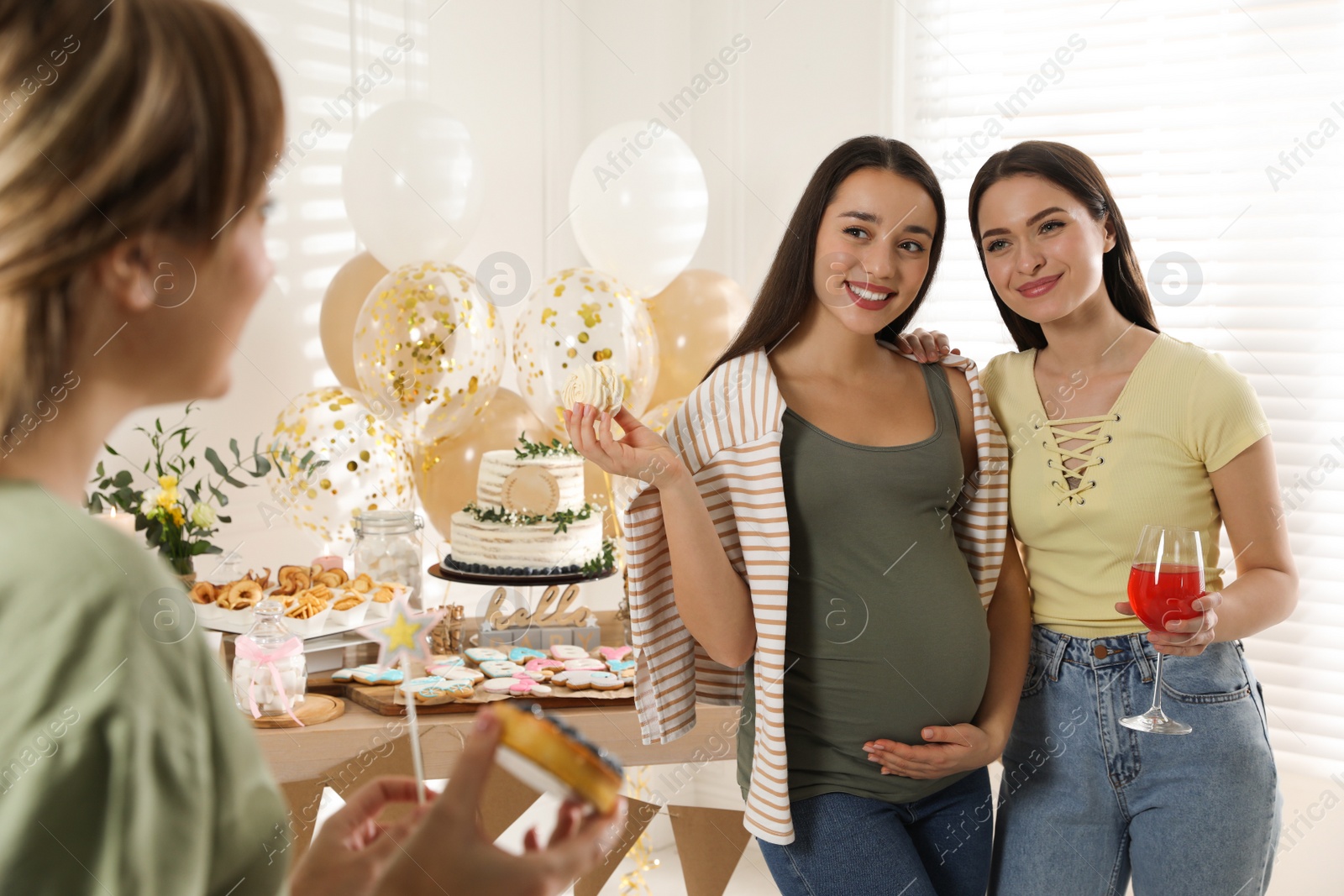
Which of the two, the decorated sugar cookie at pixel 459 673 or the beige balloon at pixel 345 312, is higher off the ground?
the beige balloon at pixel 345 312

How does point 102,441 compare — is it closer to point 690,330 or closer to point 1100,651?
point 1100,651

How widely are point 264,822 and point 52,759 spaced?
0.37 ft

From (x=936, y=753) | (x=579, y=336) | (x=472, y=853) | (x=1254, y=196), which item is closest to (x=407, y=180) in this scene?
(x=579, y=336)

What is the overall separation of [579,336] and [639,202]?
0.63 meters

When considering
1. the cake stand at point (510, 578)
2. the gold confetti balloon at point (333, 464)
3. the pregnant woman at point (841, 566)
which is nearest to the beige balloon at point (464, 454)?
the gold confetti balloon at point (333, 464)

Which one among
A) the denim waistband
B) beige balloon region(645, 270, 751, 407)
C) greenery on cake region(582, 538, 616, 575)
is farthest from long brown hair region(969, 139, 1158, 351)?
beige balloon region(645, 270, 751, 407)

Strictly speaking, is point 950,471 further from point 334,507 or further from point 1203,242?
point 1203,242

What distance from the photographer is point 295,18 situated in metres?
3.37

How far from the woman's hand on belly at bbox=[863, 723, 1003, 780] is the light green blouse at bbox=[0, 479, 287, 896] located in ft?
4.43

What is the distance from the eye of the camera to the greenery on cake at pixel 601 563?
2.75m

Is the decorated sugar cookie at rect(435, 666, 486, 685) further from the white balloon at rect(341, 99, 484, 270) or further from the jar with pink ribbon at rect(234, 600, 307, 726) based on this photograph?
the white balloon at rect(341, 99, 484, 270)

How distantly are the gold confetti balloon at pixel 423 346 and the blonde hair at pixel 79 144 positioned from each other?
2.33 meters

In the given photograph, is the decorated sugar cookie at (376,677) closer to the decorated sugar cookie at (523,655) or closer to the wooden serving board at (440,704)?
the wooden serving board at (440,704)

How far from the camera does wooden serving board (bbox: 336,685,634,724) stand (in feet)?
7.48
